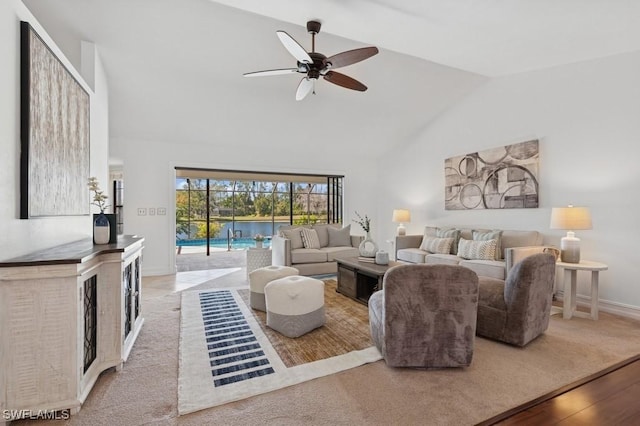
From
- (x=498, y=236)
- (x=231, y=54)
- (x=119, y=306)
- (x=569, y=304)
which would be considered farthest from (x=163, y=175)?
(x=569, y=304)

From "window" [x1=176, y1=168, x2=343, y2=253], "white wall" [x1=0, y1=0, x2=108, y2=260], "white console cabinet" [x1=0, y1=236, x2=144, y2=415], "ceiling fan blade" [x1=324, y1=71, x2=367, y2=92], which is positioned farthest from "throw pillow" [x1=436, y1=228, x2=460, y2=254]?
"white wall" [x1=0, y1=0, x2=108, y2=260]

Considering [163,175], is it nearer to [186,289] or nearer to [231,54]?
[186,289]

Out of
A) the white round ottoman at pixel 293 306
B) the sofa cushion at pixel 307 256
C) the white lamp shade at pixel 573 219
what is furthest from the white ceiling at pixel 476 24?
the sofa cushion at pixel 307 256

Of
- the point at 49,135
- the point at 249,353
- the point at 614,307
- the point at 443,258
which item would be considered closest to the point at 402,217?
the point at 443,258

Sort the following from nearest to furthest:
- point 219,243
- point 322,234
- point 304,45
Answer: point 304,45
point 322,234
point 219,243

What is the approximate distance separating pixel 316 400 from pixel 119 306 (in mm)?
1529

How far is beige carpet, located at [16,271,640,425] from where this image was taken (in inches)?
67.5

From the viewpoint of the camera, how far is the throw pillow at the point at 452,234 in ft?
16.6

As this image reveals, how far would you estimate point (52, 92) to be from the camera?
2217 mm

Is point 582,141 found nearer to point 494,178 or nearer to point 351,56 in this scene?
point 494,178

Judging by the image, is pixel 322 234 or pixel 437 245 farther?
pixel 322 234

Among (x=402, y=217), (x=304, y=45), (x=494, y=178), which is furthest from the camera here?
(x=402, y=217)

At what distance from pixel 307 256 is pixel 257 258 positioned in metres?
0.86

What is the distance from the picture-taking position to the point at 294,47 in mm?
2568
